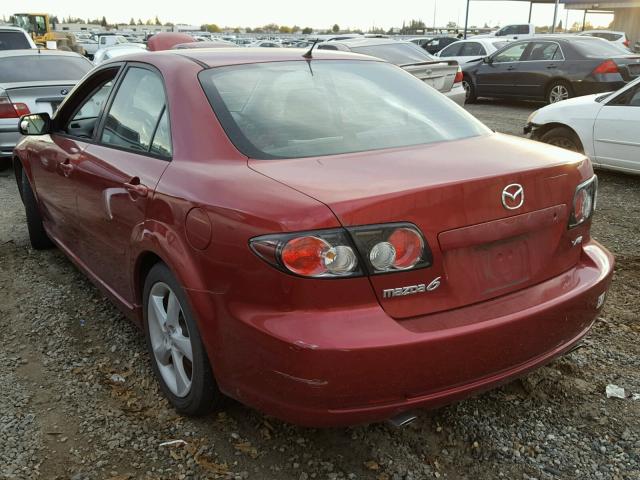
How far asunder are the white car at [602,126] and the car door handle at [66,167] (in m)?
5.43

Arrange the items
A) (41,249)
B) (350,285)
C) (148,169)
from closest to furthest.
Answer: (350,285), (148,169), (41,249)

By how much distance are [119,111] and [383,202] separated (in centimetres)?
189

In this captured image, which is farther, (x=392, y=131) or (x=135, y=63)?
(x=135, y=63)

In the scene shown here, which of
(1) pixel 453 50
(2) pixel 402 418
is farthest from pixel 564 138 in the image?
(1) pixel 453 50

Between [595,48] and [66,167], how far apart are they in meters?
11.8

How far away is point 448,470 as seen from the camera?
2439 mm

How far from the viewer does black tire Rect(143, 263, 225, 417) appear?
2482 mm

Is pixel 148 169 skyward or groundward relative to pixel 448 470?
skyward

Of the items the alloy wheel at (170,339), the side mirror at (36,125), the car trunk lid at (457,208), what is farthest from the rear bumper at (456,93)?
the alloy wheel at (170,339)

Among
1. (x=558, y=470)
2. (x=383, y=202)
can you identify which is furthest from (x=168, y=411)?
(x=558, y=470)

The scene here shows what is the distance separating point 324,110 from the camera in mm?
2889

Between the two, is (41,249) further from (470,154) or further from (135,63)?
(470,154)

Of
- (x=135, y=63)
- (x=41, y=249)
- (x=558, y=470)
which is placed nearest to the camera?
(x=558, y=470)

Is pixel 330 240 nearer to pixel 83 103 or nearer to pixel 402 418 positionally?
pixel 402 418
